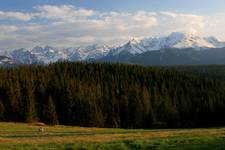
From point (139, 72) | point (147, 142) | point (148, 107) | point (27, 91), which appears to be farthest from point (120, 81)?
point (147, 142)

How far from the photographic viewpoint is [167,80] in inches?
5787

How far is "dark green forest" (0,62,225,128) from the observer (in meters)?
113

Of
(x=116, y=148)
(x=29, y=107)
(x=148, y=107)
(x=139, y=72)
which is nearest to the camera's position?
(x=116, y=148)

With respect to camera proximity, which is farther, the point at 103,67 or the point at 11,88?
the point at 103,67

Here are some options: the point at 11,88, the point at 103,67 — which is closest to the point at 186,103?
the point at 103,67

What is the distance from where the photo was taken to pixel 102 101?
121875 millimetres

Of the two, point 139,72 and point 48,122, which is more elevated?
point 139,72

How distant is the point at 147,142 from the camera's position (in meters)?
32.2

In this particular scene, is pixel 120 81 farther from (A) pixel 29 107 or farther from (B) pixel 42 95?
(A) pixel 29 107

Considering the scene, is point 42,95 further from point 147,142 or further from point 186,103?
point 147,142

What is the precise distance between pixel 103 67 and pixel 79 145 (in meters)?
122

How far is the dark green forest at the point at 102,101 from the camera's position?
11306cm

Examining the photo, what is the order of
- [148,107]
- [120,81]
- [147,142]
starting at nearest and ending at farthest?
1. [147,142]
2. [148,107]
3. [120,81]

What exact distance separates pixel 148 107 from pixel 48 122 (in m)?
28.1
